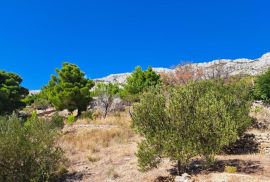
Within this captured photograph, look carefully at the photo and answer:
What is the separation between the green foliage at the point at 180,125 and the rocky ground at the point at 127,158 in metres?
1.31

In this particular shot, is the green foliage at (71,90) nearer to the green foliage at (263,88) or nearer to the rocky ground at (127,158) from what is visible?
the rocky ground at (127,158)

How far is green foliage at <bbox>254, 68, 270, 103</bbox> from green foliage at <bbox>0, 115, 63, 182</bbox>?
26.2m

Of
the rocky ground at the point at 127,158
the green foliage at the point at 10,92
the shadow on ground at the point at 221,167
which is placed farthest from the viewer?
the green foliage at the point at 10,92

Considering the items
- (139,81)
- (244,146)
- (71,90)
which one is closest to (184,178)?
(244,146)

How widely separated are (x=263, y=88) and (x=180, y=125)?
25175 mm

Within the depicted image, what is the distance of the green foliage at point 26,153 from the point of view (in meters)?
19.7

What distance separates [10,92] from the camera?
168 ft

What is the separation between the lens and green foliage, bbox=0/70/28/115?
1824 inches

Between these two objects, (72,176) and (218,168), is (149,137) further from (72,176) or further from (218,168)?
(72,176)

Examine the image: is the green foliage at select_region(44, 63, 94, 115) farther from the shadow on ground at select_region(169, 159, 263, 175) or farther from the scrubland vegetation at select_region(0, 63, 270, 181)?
the shadow on ground at select_region(169, 159, 263, 175)

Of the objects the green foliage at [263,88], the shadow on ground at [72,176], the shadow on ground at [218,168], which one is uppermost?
the green foliage at [263,88]

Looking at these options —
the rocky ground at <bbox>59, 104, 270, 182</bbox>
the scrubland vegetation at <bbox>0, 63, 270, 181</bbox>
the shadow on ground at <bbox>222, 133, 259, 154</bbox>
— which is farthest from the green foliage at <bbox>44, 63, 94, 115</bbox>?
the shadow on ground at <bbox>222, 133, 259, 154</bbox>

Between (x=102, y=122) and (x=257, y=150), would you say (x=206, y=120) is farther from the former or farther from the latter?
(x=102, y=122)

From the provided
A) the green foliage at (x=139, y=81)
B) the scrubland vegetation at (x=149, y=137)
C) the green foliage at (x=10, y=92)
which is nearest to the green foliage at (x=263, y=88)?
the scrubland vegetation at (x=149, y=137)
